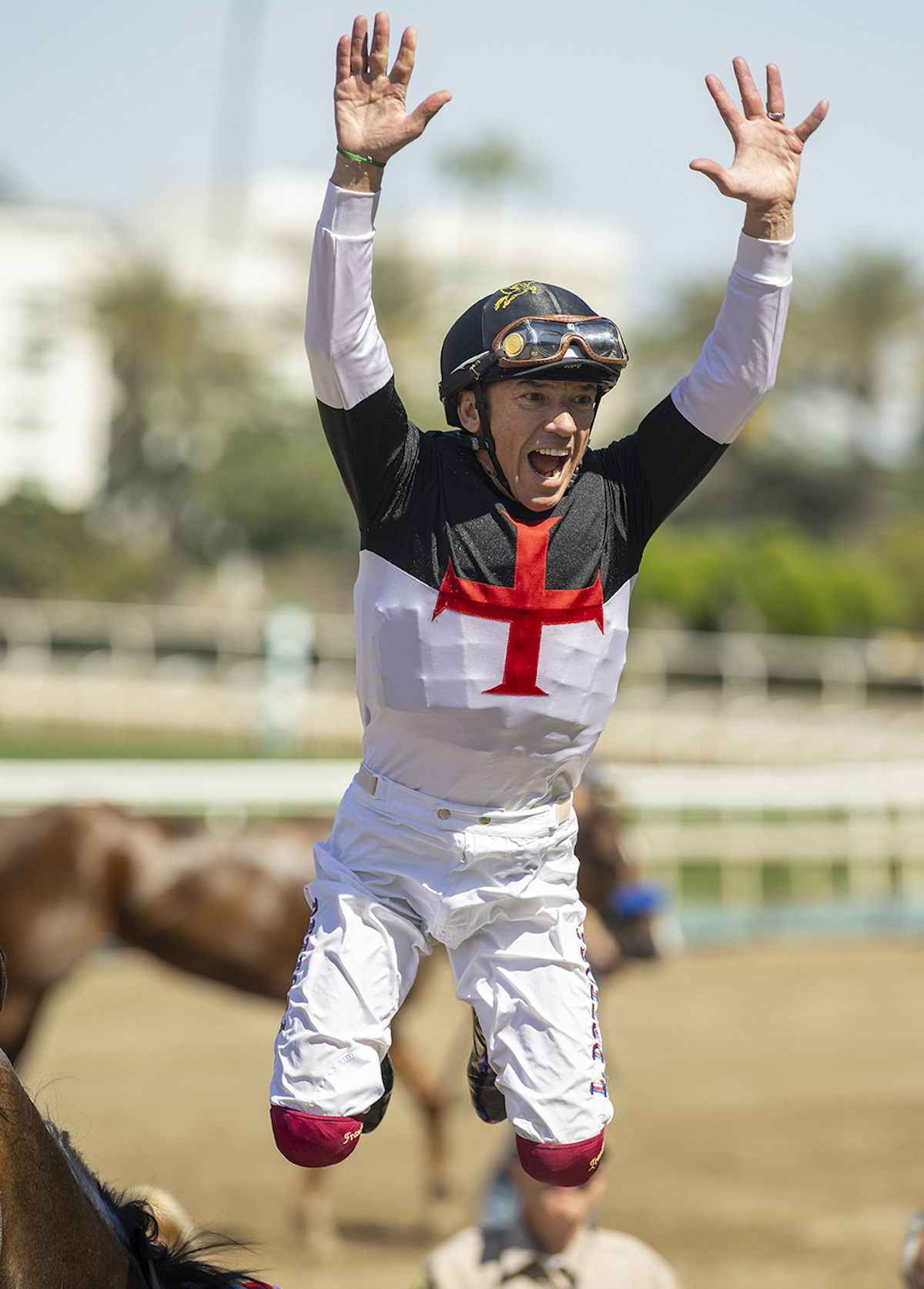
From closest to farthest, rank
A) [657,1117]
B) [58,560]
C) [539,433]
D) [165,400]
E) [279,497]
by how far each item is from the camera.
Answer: [539,433] → [657,1117] → [58,560] → [279,497] → [165,400]

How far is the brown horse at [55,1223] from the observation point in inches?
67.2

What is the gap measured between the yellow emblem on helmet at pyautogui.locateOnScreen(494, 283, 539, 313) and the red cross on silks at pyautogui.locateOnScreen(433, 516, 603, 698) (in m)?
0.34

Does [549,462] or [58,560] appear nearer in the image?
[549,462]

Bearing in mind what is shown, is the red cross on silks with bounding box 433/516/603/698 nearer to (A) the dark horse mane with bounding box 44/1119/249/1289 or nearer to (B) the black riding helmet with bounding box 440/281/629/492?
(B) the black riding helmet with bounding box 440/281/629/492

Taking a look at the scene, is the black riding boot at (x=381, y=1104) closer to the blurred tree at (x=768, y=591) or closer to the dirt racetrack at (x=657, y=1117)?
the dirt racetrack at (x=657, y=1117)

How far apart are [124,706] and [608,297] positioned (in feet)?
143

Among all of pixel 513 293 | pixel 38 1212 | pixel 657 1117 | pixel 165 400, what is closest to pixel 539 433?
pixel 513 293

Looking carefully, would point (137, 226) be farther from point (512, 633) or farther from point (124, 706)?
point (512, 633)

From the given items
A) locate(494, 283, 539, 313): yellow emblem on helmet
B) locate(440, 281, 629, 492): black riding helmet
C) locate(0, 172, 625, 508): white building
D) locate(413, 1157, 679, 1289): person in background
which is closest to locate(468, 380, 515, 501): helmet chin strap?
locate(440, 281, 629, 492): black riding helmet

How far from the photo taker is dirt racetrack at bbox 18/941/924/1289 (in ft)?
23.2

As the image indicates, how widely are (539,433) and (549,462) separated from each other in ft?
0.16

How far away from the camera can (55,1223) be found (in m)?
1.77

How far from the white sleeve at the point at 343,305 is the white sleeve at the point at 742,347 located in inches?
20.0

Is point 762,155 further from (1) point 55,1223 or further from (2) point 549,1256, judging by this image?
(2) point 549,1256
